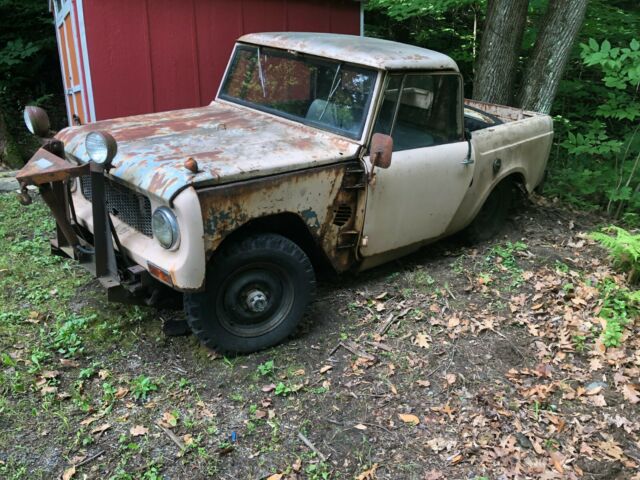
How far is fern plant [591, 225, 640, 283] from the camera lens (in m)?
4.30

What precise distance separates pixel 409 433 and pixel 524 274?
210 centimetres

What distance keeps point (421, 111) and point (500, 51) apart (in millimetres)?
3082

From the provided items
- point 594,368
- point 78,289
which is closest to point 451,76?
point 594,368

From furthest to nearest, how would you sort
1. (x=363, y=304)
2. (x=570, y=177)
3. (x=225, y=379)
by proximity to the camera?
(x=570, y=177), (x=363, y=304), (x=225, y=379)

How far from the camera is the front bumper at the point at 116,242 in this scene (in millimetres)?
3164

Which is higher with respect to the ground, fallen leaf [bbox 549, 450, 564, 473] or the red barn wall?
the red barn wall

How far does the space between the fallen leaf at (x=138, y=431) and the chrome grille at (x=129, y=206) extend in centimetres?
111

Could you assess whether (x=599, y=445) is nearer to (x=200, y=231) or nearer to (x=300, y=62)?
(x=200, y=231)

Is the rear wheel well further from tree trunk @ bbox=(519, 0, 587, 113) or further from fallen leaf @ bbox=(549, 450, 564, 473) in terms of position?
Answer: tree trunk @ bbox=(519, 0, 587, 113)

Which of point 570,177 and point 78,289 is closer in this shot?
point 78,289

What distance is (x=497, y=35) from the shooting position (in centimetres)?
677

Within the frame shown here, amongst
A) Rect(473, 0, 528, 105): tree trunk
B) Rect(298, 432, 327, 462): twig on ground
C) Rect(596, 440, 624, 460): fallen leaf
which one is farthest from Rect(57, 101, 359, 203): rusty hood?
Rect(473, 0, 528, 105): tree trunk

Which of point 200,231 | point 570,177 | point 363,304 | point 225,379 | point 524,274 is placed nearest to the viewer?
point 200,231

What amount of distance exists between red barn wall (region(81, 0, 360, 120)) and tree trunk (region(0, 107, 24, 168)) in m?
2.08
